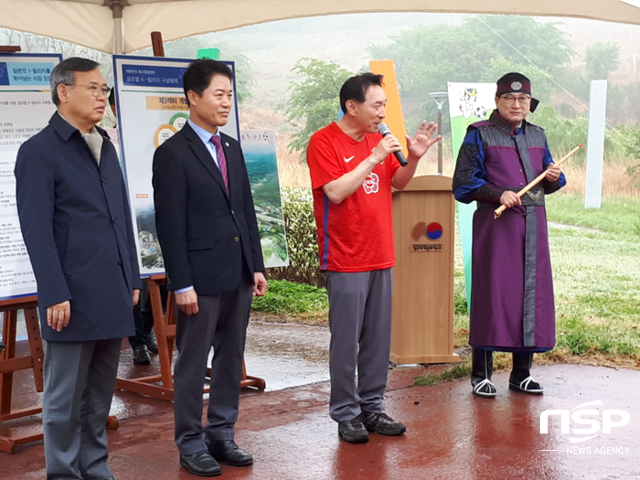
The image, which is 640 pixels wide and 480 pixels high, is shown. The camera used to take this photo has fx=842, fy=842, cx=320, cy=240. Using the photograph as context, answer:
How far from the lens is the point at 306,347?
21.0 feet

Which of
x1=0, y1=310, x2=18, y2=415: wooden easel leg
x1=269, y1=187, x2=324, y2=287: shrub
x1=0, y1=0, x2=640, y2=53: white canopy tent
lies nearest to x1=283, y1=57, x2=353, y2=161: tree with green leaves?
x1=269, y1=187, x2=324, y2=287: shrub

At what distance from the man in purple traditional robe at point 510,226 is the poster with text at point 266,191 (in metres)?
1.18

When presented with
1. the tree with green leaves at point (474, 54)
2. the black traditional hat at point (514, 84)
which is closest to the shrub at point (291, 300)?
the black traditional hat at point (514, 84)

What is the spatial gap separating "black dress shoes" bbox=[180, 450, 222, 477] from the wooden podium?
2201 mm

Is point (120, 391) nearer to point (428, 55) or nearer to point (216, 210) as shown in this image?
point (216, 210)

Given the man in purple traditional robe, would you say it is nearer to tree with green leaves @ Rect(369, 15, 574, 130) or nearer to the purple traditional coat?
the purple traditional coat

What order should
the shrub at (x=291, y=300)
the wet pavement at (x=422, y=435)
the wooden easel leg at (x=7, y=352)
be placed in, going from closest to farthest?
the wet pavement at (x=422, y=435) < the wooden easel leg at (x=7, y=352) < the shrub at (x=291, y=300)

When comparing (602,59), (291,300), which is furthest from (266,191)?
(602,59)

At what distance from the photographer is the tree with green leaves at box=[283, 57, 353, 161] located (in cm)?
1391

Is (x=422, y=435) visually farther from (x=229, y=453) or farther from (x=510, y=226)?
(x=510, y=226)

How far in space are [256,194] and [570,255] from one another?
23.7 ft

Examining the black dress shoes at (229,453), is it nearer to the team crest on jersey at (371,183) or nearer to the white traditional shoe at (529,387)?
the team crest on jersey at (371,183)

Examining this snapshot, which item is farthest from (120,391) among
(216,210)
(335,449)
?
(216,210)

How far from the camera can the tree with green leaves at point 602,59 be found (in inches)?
552
